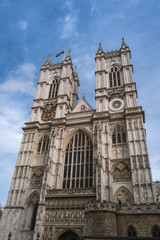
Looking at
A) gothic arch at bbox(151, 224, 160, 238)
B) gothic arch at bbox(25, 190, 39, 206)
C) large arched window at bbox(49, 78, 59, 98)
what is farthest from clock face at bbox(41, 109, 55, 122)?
gothic arch at bbox(151, 224, 160, 238)

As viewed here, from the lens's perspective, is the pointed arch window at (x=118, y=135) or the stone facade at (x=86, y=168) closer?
the stone facade at (x=86, y=168)

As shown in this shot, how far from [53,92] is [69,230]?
20.5 m

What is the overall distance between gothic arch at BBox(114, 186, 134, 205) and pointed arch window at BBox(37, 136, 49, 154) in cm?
1035

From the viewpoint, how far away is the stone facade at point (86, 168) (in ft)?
40.3

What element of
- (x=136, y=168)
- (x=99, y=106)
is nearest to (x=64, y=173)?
(x=136, y=168)

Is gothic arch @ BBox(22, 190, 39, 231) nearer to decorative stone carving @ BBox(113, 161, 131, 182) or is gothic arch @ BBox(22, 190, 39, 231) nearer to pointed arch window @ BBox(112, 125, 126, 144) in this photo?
decorative stone carving @ BBox(113, 161, 131, 182)

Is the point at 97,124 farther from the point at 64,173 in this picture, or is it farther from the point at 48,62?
the point at 48,62

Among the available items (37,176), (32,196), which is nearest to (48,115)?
(37,176)

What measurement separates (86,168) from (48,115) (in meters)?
10.4

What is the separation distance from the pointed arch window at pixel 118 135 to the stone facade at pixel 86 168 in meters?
0.12

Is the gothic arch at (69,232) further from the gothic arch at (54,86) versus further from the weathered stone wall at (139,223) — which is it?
the gothic arch at (54,86)

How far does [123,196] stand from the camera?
20.2m

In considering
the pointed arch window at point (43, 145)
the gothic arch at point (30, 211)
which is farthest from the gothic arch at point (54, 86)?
the gothic arch at point (30, 211)

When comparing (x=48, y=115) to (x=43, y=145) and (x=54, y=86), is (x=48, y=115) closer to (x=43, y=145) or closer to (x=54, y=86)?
(x=43, y=145)
